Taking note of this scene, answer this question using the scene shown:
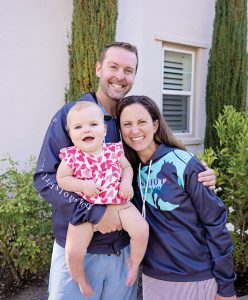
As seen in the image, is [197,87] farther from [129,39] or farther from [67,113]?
[67,113]

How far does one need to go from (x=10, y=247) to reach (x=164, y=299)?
2.17 metres

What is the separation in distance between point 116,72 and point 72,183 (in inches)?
31.9

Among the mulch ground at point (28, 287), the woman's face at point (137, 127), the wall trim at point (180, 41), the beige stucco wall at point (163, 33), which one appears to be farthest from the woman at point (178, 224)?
the wall trim at point (180, 41)

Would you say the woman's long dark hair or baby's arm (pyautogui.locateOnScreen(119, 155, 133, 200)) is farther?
the woman's long dark hair

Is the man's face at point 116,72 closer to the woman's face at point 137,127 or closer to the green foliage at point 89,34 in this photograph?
the woman's face at point 137,127

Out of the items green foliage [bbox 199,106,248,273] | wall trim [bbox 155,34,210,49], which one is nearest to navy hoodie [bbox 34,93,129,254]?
green foliage [bbox 199,106,248,273]

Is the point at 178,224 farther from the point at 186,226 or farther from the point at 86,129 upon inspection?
the point at 86,129

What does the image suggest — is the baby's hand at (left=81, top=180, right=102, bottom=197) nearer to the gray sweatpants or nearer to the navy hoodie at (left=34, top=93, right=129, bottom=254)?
the navy hoodie at (left=34, top=93, right=129, bottom=254)

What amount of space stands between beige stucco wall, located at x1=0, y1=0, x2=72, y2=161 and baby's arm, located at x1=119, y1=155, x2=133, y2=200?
339 cm

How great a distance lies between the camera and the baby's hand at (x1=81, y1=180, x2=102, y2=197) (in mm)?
1774

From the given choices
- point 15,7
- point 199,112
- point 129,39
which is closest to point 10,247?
point 15,7

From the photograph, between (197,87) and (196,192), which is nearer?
(196,192)

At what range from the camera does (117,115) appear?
7.02ft

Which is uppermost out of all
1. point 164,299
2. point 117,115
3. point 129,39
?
point 129,39
